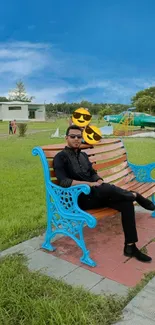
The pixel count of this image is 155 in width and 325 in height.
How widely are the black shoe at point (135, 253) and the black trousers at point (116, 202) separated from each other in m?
0.09

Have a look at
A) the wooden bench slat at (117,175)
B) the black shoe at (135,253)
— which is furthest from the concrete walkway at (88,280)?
the wooden bench slat at (117,175)

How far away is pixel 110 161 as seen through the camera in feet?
13.1

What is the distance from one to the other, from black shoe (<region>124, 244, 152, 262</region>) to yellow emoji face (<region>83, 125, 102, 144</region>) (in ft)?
4.83

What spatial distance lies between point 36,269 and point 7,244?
0.65 m

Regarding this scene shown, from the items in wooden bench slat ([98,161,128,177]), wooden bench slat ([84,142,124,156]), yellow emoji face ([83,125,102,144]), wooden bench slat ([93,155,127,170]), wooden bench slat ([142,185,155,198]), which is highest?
yellow emoji face ([83,125,102,144])

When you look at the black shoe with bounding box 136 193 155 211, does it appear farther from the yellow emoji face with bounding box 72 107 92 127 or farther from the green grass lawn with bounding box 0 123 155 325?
the yellow emoji face with bounding box 72 107 92 127

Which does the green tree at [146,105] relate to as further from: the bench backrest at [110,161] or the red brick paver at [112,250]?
the red brick paver at [112,250]

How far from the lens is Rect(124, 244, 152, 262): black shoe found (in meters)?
2.79

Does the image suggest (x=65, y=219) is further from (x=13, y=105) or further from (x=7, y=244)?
(x=13, y=105)

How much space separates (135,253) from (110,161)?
4.76 feet

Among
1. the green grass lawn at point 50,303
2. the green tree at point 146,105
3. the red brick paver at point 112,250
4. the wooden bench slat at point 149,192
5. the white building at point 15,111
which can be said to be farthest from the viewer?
the white building at point 15,111

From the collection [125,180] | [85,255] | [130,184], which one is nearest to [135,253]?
[85,255]

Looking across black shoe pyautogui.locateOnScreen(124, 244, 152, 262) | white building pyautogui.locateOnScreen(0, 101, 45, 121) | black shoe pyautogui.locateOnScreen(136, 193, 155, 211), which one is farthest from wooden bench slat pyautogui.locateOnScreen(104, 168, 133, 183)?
white building pyautogui.locateOnScreen(0, 101, 45, 121)

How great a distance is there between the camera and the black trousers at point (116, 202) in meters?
2.78
